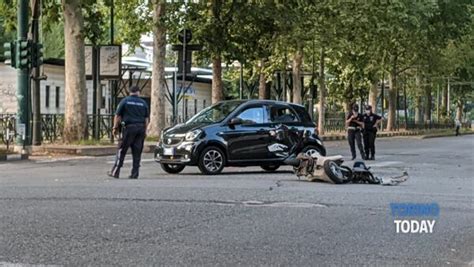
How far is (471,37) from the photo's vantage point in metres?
62.3

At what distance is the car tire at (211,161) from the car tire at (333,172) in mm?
2798

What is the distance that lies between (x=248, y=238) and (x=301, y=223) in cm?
126

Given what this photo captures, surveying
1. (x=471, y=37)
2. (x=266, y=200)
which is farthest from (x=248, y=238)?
(x=471, y=37)

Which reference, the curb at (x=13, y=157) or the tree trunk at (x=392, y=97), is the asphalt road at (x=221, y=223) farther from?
the tree trunk at (x=392, y=97)

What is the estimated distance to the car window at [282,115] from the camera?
18.0 meters

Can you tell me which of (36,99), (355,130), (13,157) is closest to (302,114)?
(355,130)

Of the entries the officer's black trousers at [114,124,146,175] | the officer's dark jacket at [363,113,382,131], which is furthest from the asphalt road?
the officer's dark jacket at [363,113,382,131]

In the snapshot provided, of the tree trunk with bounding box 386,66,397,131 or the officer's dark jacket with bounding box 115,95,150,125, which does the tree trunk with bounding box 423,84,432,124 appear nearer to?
the tree trunk with bounding box 386,66,397,131

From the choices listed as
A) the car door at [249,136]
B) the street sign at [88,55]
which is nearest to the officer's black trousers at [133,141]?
the car door at [249,136]

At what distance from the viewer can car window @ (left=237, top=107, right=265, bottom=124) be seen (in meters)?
17.4

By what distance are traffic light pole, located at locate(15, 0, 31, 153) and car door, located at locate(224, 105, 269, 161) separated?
335 inches

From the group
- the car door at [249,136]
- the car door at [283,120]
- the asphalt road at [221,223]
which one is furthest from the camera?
the car door at [283,120]

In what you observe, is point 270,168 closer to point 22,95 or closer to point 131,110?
point 131,110

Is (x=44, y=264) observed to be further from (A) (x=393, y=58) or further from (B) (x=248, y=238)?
(A) (x=393, y=58)
